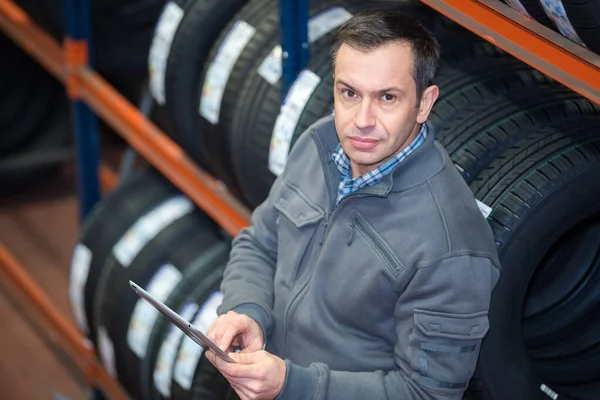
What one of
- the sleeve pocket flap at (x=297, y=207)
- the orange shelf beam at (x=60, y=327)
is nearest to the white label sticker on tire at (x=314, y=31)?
the sleeve pocket flap at (x=297, y=207)

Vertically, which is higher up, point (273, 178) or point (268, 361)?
point (273, 178)

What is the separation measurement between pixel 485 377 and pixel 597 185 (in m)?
0.44

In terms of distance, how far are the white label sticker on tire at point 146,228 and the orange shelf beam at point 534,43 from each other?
142 centimetres

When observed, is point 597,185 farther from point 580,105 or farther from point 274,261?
point 274,261

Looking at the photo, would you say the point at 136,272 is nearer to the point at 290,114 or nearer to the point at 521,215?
the point at 290,114

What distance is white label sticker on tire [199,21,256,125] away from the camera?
8.61ft

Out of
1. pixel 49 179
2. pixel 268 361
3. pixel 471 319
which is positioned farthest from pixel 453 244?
pixel 49 179

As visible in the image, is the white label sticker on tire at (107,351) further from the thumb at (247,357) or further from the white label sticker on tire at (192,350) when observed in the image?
the thumb at (247,357)

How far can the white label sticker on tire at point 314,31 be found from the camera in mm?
2479

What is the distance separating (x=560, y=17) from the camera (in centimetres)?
179

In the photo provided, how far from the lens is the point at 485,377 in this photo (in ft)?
6.56

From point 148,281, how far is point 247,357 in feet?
4.16

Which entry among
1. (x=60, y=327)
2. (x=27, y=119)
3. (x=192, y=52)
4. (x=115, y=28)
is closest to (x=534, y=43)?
(x=192, y=52)

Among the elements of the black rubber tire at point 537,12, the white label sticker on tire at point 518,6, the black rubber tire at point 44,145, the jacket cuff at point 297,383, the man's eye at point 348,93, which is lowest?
the jacket cuff at point 297,383
